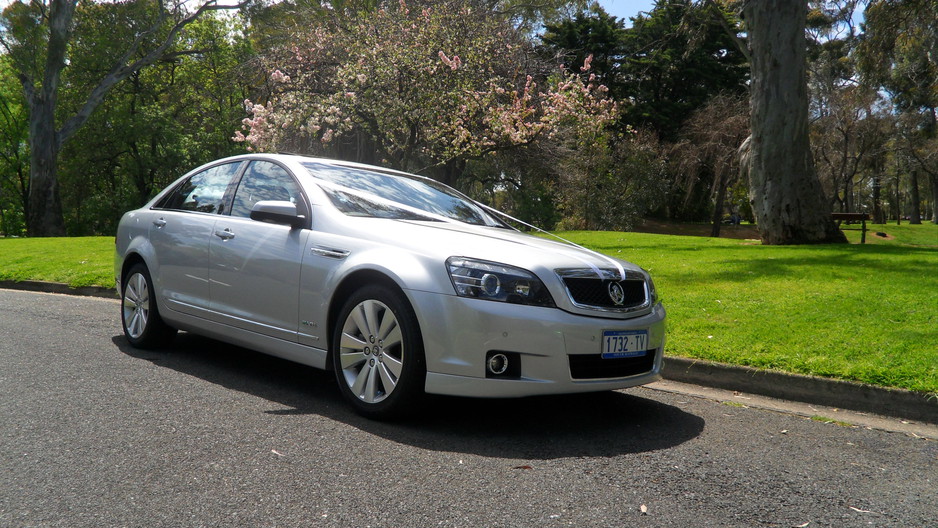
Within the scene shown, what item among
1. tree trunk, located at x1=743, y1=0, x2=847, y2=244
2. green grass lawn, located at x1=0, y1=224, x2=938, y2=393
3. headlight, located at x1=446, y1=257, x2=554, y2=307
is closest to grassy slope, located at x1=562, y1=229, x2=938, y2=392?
green grass lawn, located at x1=0, y1=224, x2=938, y2=393

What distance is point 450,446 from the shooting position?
399 centimetres

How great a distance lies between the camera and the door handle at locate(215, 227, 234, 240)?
5477mm

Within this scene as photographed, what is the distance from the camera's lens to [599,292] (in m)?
4.38

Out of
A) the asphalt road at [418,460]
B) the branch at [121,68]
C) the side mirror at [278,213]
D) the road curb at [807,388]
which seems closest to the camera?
the asphalt road at [418,460]

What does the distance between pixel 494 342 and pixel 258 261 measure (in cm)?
200

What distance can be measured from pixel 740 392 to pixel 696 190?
130 feet

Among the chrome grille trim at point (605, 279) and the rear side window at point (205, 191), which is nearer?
the chrome grille trim at point (605, 279)

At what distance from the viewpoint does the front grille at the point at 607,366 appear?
420 cm

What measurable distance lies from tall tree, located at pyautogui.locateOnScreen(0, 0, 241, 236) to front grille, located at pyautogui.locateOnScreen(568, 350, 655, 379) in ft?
91.6

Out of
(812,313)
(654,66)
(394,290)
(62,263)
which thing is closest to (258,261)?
(394,290)

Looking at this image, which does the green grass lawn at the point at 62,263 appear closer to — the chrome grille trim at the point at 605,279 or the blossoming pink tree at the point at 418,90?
the blossoming pink tree at the point at 418,90

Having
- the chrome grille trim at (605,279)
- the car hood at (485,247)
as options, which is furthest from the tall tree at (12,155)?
the chrome grille trim at (605,279)

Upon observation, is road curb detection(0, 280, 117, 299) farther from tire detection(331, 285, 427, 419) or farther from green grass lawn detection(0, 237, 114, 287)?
tire detection(331, 285, 427, 419)

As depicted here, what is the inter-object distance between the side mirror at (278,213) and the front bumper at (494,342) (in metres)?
1.19
